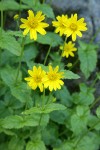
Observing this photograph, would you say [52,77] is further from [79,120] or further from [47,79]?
[79,120]

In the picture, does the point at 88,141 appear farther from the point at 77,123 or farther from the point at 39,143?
the point at 39,143

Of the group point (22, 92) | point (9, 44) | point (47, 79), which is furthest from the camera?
point (22, 92)

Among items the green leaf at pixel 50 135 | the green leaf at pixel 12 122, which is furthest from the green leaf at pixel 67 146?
the green leaf at pixel 12 122

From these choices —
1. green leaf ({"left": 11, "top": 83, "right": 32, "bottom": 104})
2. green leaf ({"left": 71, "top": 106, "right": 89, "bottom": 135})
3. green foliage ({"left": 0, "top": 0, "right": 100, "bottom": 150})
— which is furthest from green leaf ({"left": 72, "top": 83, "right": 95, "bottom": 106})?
green leaf ({"left": 11, "top": 83, "right": 32, "bottom": 104})

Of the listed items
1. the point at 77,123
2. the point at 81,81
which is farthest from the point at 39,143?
the point at 81,81

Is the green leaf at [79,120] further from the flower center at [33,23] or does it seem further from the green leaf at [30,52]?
the flower center at [33,23]

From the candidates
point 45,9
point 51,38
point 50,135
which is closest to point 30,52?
point 51,38

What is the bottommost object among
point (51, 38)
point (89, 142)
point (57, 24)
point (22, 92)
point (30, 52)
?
point (89, 142)
